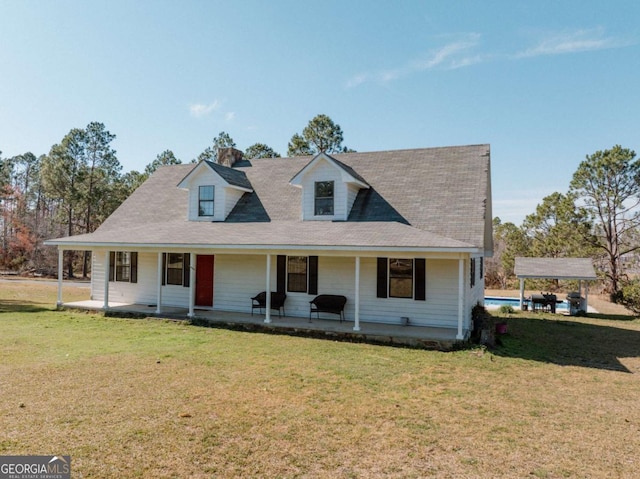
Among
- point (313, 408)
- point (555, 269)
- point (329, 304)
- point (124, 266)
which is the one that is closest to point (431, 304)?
point (329, 304)

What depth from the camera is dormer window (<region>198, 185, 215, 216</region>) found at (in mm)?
16059

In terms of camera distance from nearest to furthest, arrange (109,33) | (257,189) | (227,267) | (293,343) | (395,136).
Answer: (293,343), (109,33), (227,267), (257,189), (395,136)

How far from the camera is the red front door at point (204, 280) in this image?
14.8 meters

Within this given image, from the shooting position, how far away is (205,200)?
1616 centimetres

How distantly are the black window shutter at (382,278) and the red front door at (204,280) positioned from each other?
20.8 feet

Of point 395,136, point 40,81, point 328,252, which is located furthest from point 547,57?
point 40,81

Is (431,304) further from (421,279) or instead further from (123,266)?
(123,266)

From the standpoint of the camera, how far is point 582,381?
7.85m

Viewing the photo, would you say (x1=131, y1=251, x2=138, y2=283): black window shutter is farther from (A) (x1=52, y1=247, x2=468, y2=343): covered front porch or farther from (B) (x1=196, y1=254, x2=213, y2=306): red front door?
(B) (x1=196, y1=254, x2=213, y2=306): red front door

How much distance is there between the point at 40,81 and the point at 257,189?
28.5 feet

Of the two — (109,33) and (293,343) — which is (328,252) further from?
(109,33)

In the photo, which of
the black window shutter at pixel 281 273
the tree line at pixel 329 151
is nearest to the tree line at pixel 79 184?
the tree line at pixel 329 151

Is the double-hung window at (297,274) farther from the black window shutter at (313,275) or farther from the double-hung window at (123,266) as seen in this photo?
the double-hung window at (123,266)

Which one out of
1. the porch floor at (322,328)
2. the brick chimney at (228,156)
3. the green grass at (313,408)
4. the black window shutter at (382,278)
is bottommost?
the green grass at (313,408)
